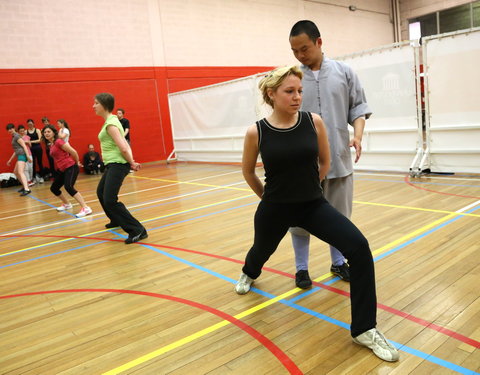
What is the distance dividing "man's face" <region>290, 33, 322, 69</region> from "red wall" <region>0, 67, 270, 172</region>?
11.0 metres

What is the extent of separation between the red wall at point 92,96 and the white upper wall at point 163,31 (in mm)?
276

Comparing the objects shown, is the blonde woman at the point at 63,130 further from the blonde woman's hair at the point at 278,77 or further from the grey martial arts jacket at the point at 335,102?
the blonde woman's hair at the point at 278,77

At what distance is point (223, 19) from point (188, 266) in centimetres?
1316

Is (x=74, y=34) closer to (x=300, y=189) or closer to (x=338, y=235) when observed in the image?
(x=300, y=189)

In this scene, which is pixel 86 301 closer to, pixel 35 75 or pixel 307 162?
pixel 307 162

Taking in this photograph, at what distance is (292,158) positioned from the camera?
2273mm

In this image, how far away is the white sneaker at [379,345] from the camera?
209 cm

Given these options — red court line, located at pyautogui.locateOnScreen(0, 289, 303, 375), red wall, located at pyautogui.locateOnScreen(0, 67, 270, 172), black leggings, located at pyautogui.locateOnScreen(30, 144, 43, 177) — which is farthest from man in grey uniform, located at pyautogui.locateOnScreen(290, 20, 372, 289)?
red wall, located at pyautogui.locateOnScreen(0, 67, 270, 172)

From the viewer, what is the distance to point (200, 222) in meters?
5.47

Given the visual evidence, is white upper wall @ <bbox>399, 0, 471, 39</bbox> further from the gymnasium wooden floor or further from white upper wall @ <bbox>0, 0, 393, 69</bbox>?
the gymnasium wooden floor

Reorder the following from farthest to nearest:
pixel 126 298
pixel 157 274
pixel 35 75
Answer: pixel 35 75 → pixel 157 274 → pixel 126 298

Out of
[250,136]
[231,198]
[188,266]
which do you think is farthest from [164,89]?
[250,136]

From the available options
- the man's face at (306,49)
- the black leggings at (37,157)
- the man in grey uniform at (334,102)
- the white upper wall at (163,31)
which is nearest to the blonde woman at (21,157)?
the black leggings at (37,157)

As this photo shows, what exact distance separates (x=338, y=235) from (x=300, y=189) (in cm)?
34
